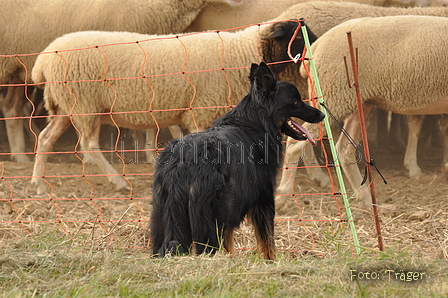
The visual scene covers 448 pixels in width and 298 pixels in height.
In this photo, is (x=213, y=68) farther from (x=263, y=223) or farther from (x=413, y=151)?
(x=263, y=223)

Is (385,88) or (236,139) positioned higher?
(236,139)

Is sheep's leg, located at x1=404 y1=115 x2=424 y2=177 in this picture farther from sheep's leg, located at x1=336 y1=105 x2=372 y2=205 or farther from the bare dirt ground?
sheep's leg, located at x1=336 y1=105 x2=372 y2=205

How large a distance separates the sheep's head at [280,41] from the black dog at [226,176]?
9.64 feet

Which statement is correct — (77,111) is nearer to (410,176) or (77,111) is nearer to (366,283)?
(410,176)

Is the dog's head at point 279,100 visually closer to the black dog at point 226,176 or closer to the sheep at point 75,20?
the black dog at point 226,176

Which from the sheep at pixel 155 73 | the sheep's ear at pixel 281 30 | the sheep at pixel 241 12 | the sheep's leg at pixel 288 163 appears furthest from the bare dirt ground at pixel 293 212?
the sheep at pixel 241 12

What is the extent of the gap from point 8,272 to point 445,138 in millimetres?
5945

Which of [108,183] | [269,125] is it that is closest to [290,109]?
[269,125]

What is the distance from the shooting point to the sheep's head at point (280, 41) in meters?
6.75

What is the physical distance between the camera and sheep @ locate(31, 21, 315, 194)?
21.4ft

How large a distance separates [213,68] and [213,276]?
3820 millimetres

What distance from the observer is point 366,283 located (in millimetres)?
2988

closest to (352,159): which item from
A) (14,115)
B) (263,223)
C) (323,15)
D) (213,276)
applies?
(323,15)

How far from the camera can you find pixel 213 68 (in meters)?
6.53
